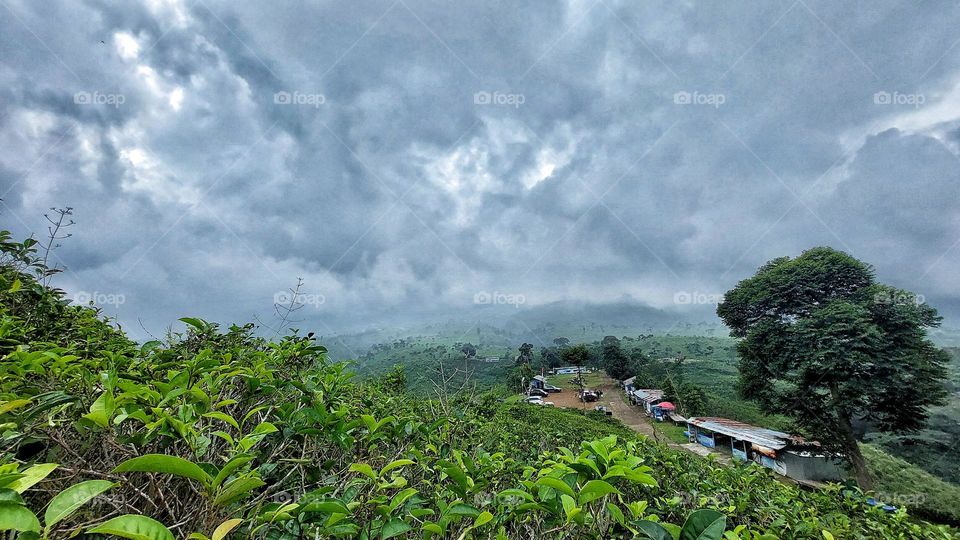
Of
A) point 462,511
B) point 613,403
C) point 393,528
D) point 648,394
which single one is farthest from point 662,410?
point 393,528

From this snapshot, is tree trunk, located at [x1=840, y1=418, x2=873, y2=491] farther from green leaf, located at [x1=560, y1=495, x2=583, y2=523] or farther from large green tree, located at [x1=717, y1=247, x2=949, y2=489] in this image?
green leaf, located at [x1=560, y1=495, x2=583, y2=523]

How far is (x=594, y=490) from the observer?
3.32 ft

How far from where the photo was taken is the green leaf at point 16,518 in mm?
522

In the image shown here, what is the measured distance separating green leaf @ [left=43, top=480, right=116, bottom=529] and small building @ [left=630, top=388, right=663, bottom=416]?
31.7m

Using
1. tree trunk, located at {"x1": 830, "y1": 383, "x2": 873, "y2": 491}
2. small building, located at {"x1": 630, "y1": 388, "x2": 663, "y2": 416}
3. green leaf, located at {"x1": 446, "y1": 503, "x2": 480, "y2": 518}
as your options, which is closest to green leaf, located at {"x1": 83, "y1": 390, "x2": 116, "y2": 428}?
green leaf, located at {"x1": 446, "y1": 503, "x2": 480, "y2": 518}

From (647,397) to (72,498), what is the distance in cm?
3439

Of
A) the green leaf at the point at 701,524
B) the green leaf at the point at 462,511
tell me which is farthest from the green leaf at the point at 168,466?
the green leaf at the point at 701,524

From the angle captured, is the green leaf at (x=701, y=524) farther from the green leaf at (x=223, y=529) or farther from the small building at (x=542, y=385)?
the small building at (x=542, y=385)

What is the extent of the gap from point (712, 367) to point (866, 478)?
4059cm

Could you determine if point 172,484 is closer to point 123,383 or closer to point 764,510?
point 123,383

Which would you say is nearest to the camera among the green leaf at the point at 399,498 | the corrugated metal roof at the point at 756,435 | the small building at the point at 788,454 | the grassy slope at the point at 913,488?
the green leaf at the point at 399,498

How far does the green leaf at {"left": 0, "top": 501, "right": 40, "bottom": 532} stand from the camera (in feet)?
1.71

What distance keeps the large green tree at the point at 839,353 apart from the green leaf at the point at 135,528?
16822mm

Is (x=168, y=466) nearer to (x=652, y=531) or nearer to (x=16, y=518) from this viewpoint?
(x=16, y=518)
